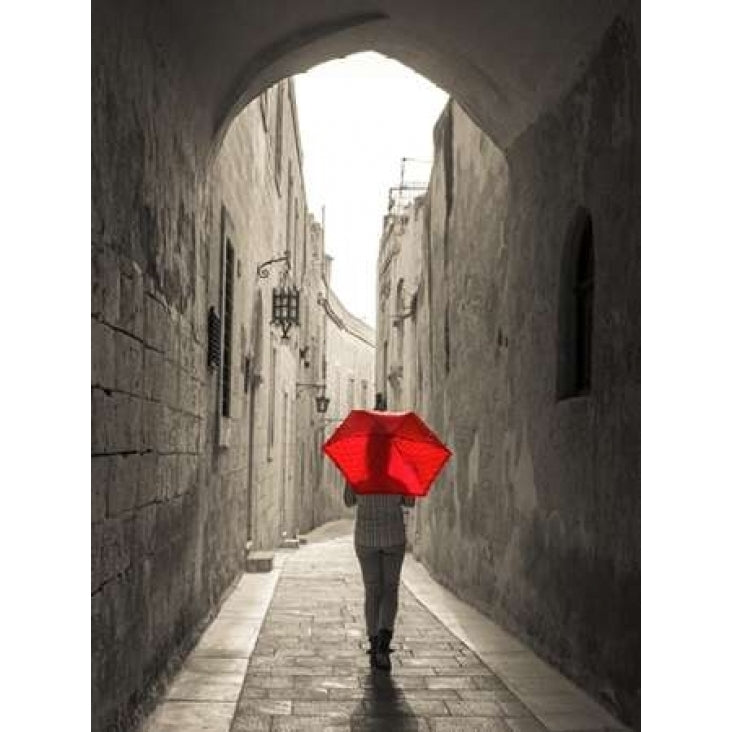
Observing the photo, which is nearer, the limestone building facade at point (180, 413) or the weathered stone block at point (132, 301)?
the limestone building facade at point (180, 413)

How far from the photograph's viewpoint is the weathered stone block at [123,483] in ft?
12.5

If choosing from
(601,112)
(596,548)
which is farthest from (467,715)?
(601,112)

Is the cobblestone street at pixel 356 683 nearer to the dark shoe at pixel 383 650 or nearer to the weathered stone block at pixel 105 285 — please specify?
the dark shoe at pixel 383 650

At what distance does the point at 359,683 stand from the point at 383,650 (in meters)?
0.45

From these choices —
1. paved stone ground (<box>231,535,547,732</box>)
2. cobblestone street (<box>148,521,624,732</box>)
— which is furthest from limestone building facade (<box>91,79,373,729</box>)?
paved stone ground (<box>231,535,547,732</box>)

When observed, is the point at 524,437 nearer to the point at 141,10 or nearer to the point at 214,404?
the point at 214,404

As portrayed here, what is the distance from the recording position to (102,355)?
3.60 metres

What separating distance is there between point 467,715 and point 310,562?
29.5 feet

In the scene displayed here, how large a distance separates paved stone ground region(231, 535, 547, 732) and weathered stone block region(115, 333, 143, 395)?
1.61m

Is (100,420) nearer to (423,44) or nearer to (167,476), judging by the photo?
(167,476)

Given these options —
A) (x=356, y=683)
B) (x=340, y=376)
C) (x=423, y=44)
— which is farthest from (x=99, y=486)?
(x=340, y=376)

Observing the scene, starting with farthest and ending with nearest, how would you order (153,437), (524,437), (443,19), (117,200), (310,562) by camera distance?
(310,562)
(524,437)
(443,19)
(153,437)
(117,200)

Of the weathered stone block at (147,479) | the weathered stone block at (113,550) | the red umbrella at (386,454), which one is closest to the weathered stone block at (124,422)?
the weathered stone block at (147,479)

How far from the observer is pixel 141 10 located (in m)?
4.30
